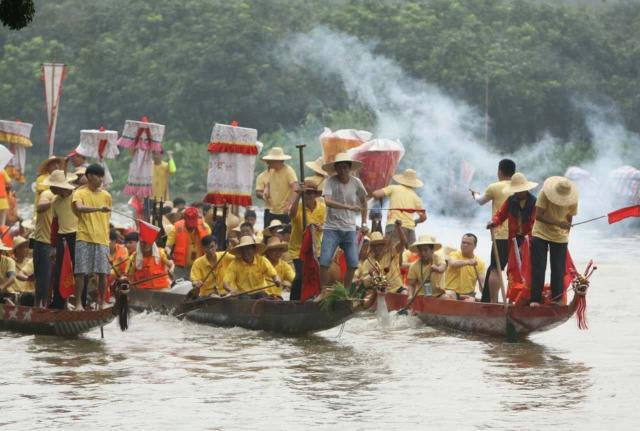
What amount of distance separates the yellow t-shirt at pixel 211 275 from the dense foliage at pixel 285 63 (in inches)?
879

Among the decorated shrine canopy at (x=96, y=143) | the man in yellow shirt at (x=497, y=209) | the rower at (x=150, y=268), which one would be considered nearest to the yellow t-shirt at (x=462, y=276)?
the man in yellow shirt at (x=497, y=209)

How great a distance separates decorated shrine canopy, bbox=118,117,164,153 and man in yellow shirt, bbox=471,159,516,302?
6323 millimetres

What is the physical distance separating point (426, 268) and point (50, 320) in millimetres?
3544

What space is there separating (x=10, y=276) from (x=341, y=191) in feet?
10.3

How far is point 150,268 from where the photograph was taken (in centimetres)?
1598

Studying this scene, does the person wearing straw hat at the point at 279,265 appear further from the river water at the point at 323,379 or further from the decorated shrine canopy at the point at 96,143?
the decorated shrine canopy at the point at 96,143

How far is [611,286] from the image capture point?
20.2m

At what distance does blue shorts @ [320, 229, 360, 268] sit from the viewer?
45.5 ft

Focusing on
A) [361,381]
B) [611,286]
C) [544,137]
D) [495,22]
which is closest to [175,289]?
[361,381]

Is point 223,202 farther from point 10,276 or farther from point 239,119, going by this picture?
point 239,119

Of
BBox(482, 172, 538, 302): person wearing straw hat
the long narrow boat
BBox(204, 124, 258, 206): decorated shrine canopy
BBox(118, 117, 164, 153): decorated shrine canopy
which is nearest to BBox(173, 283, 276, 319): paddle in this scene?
the long narrow boat

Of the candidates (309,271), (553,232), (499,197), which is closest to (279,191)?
(499,197)

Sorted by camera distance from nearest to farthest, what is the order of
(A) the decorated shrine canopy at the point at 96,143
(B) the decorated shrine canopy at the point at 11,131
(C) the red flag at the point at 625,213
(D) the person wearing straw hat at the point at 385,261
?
(C) the red flag at the point at 625,213 < (D) the person wearing straw hat at the point at 385,261 < (A) the decorated shrine canopy at the point at 96,143 < (B) the decorated shrine canopy at the point at 11,131

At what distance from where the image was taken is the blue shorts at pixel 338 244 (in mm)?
13883
